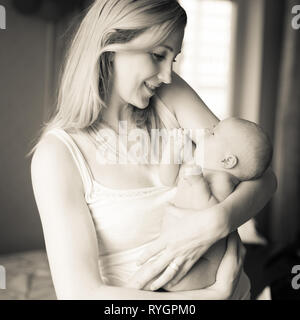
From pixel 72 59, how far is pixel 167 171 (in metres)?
0.28

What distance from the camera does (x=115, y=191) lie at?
31.6 inches

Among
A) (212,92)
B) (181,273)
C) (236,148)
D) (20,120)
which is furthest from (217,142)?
(212,92)

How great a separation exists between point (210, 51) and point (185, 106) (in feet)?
4.91

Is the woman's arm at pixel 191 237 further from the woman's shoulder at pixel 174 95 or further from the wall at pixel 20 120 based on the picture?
the wall at pixel 20 120

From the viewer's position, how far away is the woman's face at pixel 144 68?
31.2 inches

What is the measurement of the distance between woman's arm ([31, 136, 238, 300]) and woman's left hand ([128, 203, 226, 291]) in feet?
0.10

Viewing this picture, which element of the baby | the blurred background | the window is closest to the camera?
the baby

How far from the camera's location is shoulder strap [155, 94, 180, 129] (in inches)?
37.4

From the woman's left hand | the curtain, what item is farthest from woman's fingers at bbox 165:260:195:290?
the curtain

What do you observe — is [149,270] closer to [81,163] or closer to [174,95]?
[81,163]

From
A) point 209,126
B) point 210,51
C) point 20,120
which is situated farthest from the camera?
point 210,51

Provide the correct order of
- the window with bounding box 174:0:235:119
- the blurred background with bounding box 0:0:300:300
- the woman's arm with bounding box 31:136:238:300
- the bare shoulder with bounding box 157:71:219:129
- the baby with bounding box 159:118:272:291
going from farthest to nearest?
the window with bounding box 174:0:235:119 → the blurred background with bounding box 0:0:300:300 → the bare shoulder with bounding box 157:71:219:129 → the baby with bounding box 159:118:272:291 → the woman's arm with bounding box 31:136:238:300

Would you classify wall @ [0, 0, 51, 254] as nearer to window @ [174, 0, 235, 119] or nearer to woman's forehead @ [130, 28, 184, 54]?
window @ [174, 0, 235, 119]
